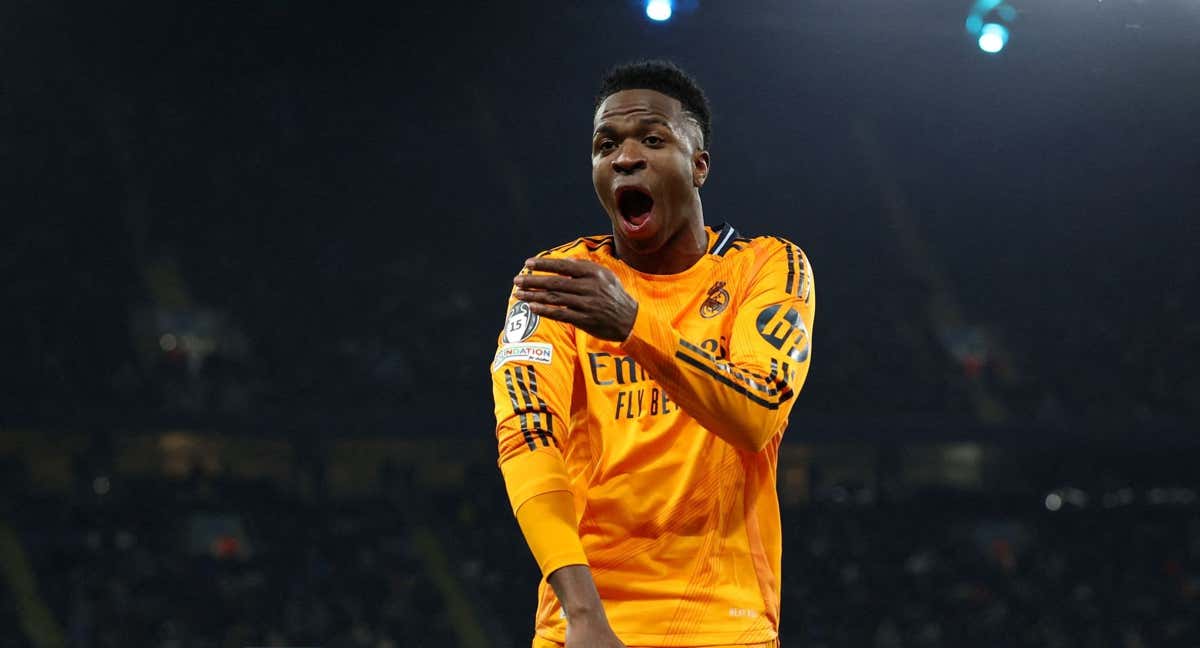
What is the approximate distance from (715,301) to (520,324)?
0.43 meters

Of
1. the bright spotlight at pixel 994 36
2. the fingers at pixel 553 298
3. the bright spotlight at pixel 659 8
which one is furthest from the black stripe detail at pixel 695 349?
the bright spotlight at pixel 994 36

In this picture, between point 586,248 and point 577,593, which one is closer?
point 577,593

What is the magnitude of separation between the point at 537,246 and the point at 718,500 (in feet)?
54.5

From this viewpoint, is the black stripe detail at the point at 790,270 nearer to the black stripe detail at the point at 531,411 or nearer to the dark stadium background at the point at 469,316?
the black stripe detail at the point at 531,411

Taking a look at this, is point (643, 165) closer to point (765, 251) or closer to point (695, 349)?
point (765, 251)

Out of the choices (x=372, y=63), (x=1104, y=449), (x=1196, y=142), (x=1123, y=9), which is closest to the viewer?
(x=1123, y=9)

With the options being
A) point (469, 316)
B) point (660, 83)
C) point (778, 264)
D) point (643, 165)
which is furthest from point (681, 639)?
point (469, 316)

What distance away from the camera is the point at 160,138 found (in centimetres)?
1900

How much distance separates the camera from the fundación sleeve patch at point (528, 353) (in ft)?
8.50

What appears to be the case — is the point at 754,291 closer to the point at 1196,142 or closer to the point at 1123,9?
the point at 1123,9

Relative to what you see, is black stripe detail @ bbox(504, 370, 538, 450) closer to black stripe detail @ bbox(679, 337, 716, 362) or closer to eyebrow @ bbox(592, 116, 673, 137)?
black stripe detail @ bbox(679, 337, 716, 362)

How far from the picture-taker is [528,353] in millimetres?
2602

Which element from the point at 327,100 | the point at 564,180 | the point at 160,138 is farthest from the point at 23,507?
the point at 564,180

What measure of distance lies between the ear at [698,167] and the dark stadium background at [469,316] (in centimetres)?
1207
